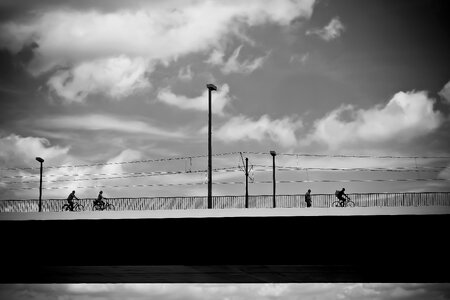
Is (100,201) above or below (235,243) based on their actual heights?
above

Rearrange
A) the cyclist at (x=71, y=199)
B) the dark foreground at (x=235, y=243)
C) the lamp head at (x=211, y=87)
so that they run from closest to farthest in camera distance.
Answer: the dark foreground at (x=235, y=243)
the cyclist at (x=71, y=199)
the lamp head at (x=211, y=87)

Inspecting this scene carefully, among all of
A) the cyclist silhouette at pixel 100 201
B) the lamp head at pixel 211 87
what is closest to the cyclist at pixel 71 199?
the cyclist silhouette at pixel 100 201

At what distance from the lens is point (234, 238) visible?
28562 millimetres

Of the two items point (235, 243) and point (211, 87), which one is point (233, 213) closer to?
point (235, 243)

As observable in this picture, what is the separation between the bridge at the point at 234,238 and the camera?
26250 millimetres

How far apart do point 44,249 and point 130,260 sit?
4.26 meters

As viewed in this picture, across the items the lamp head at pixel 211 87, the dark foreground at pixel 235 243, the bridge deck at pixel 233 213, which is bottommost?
the dark foreground at pixel 235 243

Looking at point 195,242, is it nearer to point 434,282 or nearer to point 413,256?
point 413,256

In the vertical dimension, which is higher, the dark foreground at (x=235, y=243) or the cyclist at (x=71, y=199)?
the cyclist at (x=71, y=199)

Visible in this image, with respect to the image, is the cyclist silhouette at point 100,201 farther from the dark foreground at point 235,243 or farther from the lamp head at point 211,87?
the lamp head at point 211,87

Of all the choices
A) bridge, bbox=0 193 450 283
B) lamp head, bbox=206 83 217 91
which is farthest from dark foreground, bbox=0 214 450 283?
lamp head, bbox=206 83 217 91

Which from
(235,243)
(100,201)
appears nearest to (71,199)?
(100,201)

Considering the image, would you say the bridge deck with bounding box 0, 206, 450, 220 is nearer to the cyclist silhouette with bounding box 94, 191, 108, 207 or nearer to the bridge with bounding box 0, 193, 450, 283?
the bridge with bounding box 0, 193, 450, 283

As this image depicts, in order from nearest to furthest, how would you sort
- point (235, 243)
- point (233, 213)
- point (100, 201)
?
point (233, 213), point (235, 243), point (100, 201)
